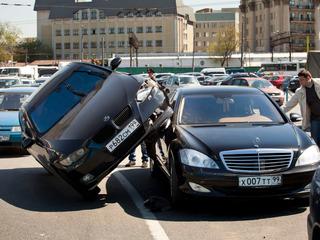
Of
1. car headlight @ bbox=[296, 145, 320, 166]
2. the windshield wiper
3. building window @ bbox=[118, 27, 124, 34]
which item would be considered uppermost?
building window @ bbox=[118, 27, 124, 34]

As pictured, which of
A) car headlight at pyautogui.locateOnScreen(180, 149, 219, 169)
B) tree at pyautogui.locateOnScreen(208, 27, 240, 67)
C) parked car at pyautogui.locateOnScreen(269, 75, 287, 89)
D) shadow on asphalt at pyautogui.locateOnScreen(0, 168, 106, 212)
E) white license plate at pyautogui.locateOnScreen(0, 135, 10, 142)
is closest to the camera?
car headlight at pyautogui.locateOnScreen(180, 149, 219, 169)

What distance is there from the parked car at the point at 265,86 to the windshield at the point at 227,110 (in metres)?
20.7

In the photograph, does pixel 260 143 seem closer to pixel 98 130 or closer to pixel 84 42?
pixel 98 130

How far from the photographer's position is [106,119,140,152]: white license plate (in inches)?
304

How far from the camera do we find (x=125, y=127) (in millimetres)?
7789

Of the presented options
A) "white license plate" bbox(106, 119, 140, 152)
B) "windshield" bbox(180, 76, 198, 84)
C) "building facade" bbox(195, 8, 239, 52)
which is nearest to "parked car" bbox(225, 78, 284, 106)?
"windshield" bbox(180, 76, 198, 84)

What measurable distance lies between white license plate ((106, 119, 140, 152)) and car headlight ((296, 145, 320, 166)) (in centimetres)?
204

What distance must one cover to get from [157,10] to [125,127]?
463ft

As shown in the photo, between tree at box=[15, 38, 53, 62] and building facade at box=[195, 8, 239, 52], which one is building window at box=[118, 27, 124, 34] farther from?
building facade at box=[195, 8, 239, 52]

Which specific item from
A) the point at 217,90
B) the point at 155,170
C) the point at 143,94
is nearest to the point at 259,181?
the point at 143,94

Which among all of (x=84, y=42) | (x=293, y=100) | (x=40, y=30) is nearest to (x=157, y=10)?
(x=84, y=42)

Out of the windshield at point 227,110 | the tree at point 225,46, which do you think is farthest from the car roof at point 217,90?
the tree at point 225,46

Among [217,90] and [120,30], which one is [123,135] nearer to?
[217,90]

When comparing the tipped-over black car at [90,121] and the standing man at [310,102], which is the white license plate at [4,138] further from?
the standing man at [310,102]
